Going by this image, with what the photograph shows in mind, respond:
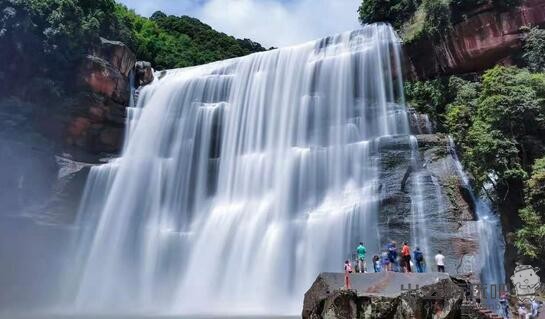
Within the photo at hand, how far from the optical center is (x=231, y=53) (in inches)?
2603

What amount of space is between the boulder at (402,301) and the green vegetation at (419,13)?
1887cm

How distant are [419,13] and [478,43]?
5064 millimetres

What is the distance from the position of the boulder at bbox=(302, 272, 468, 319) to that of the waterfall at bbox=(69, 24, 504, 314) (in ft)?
27.2

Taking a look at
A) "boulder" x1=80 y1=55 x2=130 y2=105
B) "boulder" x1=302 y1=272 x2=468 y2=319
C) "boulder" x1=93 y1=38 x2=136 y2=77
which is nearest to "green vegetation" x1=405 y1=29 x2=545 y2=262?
"boulder" x1=302 y1=272 x2=468 y2=319

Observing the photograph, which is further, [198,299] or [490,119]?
[198,299]

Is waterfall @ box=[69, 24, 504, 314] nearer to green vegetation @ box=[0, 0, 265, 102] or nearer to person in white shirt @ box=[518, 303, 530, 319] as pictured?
green vegetation @ box=[0, 0, 265, 102]

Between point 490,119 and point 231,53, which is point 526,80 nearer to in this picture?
point 490,119

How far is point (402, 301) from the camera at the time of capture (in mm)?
12180

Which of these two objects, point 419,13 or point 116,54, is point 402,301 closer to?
point 419,13

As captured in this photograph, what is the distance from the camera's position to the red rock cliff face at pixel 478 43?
26641 mm

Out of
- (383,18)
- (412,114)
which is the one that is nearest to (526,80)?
(412,114)

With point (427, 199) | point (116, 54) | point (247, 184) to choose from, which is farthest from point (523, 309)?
point (116, 54)

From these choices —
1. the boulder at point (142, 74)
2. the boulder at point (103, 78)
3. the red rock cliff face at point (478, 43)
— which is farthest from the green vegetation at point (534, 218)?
the boulder at point (142, 74)

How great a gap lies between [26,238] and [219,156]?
37.6 feet
